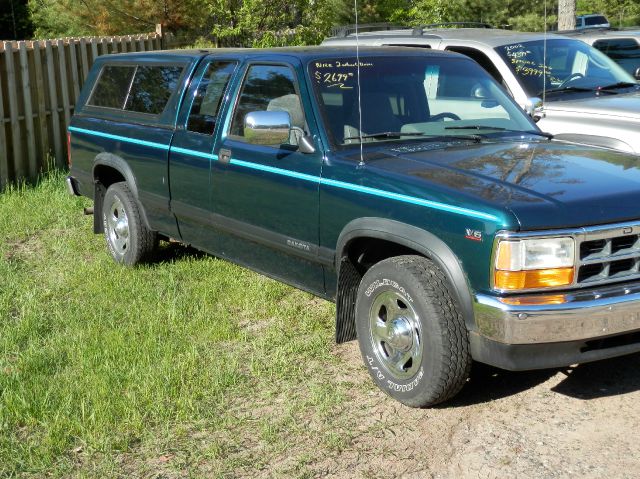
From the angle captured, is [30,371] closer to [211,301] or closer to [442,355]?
[211,301]

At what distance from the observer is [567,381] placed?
499 centimetres

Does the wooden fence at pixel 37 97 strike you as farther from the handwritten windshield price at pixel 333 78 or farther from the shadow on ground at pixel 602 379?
the shadow on ground at pixel 602 379

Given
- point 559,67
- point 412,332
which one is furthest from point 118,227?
point 559,67

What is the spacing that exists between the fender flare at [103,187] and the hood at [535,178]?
8.80 feet

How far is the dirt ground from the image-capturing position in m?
4.08

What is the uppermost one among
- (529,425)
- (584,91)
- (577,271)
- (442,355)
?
(584,91)

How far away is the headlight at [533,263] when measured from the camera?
13.4 feet

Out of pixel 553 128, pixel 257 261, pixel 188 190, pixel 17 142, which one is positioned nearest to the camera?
pixel 257 261

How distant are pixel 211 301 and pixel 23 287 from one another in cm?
156

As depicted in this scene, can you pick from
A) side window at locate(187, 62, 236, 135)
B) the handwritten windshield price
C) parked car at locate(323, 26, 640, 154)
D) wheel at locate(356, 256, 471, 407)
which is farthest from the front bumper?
parked car at locate(323, 26, 640, 154)

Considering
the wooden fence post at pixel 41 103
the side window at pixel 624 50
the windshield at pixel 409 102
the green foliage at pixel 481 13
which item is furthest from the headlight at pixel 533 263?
the green foliage at pixel 481 13

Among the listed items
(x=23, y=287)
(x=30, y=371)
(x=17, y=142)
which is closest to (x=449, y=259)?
(x=30, y=371)

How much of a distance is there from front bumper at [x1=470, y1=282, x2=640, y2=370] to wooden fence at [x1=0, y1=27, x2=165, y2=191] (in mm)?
7693

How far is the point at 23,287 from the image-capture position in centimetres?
696
